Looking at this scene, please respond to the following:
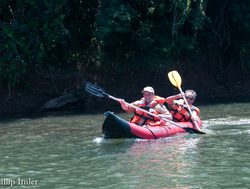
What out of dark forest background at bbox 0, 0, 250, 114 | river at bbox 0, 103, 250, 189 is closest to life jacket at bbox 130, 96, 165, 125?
river at bbox 0, 103, 250, 189

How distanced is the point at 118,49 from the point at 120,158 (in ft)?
29.4

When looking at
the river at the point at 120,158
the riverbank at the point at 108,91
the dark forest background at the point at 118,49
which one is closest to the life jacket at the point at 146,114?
the river at the point at 120,158

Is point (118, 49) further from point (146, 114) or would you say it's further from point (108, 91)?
point (146, 114)

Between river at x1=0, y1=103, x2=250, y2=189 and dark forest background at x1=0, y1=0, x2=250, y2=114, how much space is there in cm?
341

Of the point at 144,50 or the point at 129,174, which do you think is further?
the point at 144,50

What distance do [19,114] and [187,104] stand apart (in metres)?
5.53

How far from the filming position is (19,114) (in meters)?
15.3

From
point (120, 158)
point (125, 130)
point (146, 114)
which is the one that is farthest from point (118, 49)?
point (120, 158)

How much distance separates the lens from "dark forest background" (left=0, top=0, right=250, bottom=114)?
1538 centimetres

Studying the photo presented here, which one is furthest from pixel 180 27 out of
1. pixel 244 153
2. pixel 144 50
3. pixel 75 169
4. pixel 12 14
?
pixel 75 169

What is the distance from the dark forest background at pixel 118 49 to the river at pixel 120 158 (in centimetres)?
341

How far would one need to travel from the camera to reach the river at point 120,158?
7.40 metres

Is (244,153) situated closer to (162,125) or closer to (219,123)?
(162,125)

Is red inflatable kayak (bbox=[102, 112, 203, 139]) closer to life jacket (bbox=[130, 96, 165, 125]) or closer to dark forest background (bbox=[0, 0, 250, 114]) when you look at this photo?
life jacket (bbox=[130, 96, 165, 125])
